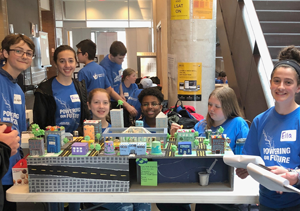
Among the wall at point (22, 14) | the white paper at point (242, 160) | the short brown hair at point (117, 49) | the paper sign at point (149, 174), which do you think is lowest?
the paper sign at point (149, 174)

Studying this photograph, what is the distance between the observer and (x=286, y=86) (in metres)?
1.58

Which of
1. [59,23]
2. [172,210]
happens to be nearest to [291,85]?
[172,210]

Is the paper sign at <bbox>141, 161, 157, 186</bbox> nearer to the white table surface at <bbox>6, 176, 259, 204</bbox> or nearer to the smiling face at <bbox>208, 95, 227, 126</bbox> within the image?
the white table surface at <bbox>6, 176, 259, 204</bbox>

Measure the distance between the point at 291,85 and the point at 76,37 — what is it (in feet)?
34.7

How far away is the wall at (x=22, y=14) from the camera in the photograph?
285 inches

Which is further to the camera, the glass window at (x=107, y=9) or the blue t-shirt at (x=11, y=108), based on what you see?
the glass window at (x=107, y=9)

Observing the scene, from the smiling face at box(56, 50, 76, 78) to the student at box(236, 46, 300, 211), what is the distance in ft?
5.59

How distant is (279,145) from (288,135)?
73mm

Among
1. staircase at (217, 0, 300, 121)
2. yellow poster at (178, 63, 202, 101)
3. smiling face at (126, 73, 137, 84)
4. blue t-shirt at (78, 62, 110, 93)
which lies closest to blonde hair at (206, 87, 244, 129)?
staircase at (217, 0, 300, 121)

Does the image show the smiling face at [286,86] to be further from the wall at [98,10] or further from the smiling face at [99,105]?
the wall at [98,10]

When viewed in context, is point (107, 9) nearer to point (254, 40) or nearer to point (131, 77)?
point (131, 77)

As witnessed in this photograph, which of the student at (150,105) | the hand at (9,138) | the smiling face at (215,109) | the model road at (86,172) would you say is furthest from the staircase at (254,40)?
the hand at (9,138)

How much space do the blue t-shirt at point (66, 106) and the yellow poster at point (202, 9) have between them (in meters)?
1.82

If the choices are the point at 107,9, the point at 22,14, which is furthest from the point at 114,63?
the point at 107,9
